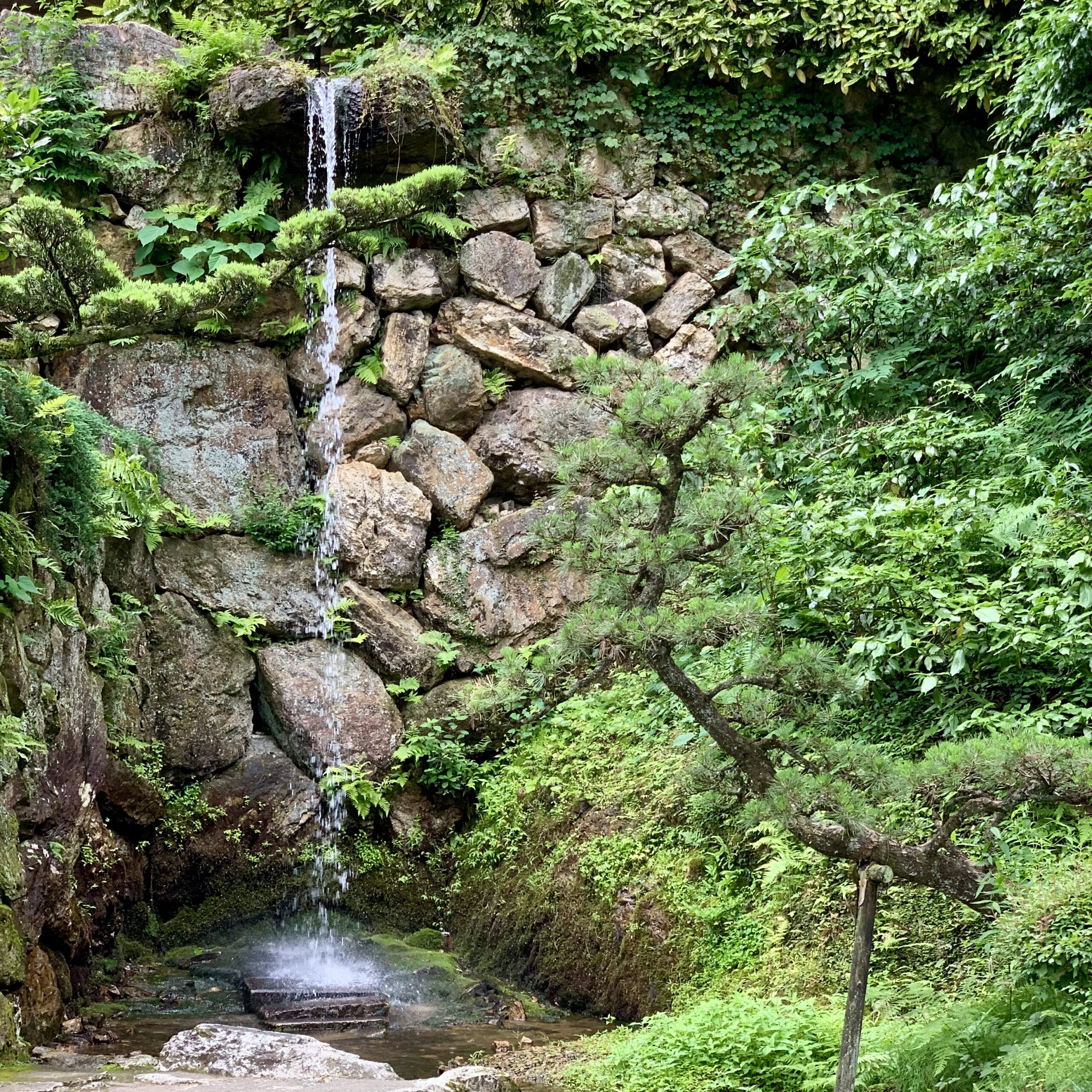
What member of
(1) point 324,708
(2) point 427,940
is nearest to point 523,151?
(1) point 324,708

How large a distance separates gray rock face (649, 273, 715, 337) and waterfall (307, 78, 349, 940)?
3.03 meters

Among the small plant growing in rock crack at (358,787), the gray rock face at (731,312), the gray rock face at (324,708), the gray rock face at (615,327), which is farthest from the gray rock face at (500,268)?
the small plant growing in rock crack at (358,787)

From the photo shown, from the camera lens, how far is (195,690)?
8.77 meters

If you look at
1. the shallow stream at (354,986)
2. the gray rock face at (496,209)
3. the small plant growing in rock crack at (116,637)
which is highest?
the gray rock face at (496,209)

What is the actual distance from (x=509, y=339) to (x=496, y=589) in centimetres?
230

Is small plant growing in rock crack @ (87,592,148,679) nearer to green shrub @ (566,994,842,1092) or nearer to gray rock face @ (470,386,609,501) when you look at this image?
gray rock face @ (470,386,609,501)

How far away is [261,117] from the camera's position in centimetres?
981

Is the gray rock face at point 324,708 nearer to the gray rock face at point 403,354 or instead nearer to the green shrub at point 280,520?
the green shrub at point 280,520

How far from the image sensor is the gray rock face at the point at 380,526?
9508 mm

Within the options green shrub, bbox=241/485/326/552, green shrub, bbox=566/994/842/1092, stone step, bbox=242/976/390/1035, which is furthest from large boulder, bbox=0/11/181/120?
green shrub, bbox=566/994/842/1092

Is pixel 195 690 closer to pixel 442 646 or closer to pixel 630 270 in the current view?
pixel 442 646

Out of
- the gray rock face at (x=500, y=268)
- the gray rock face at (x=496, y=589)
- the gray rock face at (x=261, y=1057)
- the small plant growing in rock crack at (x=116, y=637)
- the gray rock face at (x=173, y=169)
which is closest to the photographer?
the gray rock face at (x=261, y=1057)

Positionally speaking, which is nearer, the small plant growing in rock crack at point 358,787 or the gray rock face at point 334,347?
the small plant growing in rock crack at point 358,787

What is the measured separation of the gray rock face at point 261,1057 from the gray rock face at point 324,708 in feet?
11.3
